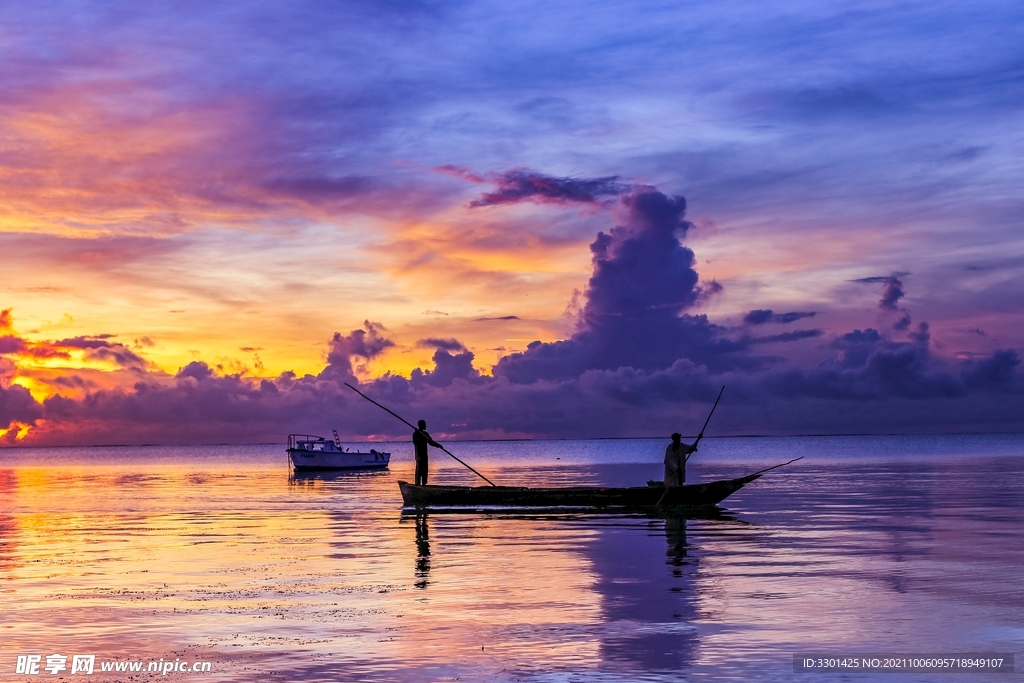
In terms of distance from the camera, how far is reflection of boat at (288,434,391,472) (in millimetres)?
100125

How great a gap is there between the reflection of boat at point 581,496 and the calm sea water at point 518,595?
2.38 metres

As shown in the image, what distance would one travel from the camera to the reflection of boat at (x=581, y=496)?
38.4 meters

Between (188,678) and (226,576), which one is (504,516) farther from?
(188,678)

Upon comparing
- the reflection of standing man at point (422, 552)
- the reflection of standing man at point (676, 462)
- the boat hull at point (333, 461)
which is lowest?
the boat hull at point (333, 461)

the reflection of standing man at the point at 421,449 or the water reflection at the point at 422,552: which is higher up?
the reflection of standing man at the point at 421,449

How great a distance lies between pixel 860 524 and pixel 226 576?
65.1 feet

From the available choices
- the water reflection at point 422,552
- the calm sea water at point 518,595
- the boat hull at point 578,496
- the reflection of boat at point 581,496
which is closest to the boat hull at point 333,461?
the boat hull at point 578,496

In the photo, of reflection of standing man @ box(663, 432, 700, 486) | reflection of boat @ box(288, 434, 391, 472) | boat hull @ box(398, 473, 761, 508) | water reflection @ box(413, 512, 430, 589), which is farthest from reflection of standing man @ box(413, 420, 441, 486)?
reflection of boat @ box(288, 434, 391, 472)

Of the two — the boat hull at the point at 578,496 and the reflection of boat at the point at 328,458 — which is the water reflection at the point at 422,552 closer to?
the boat hull at the point at 578,496

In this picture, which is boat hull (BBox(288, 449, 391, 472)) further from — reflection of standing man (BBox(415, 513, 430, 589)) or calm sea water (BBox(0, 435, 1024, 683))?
reflection of standing man (BBox(415, 513, 430, 589))

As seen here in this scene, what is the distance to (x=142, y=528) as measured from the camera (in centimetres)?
3541

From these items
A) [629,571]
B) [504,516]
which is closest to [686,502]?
[504,516]

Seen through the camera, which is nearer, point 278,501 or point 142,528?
point 142,528

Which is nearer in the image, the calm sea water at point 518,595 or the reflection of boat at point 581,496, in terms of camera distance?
the calm sea water at point 518,595
